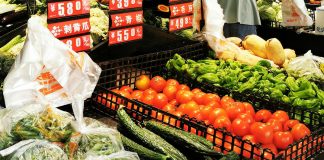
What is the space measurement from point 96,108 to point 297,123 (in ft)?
4.51

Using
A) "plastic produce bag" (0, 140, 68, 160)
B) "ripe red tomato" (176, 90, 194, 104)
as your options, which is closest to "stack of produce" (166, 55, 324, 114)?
"ripe red tomato" (176, 90, 194, 104)

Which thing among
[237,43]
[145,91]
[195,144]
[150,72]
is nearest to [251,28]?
[237,43]

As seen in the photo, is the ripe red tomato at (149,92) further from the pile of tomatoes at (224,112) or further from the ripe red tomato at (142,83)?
the ripe red tomato at (142,83)

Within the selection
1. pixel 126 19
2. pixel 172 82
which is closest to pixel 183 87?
pixel 172 82

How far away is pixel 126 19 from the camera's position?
12.1 feet

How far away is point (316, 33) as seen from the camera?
6.05m

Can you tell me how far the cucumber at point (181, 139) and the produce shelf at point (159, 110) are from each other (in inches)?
8.1

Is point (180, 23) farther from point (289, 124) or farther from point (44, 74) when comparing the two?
point (44, 74)

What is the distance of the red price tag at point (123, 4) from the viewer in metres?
3.57

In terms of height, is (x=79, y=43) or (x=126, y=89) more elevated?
(x=79, y=43)

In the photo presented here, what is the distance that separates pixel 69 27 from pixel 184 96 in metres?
0.94

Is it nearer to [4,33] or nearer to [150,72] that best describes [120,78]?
[150,72]

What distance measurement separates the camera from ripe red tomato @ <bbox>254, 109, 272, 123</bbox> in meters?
3.10

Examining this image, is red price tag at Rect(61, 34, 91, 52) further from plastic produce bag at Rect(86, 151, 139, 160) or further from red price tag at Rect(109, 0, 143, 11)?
plastic produce bag at Rect(86, 151, 139, 160)
